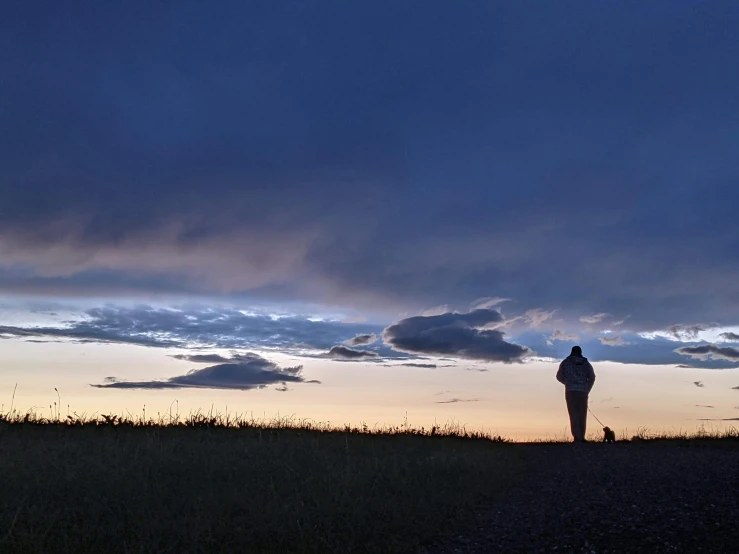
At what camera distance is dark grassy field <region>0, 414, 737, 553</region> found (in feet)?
32.9

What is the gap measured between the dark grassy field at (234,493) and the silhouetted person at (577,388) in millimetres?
4801

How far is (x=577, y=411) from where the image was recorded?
21.2 meters

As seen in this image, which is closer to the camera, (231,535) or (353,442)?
(231,535)

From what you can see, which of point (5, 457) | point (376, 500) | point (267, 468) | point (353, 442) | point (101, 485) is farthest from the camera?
point (353, 442)

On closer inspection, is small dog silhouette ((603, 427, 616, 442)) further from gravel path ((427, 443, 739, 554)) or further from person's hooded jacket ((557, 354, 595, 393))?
gravel path ((427, 443, 739, 554))

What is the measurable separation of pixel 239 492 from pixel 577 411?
1259 cm

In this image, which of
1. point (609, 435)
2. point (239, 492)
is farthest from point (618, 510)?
point (609, 435)

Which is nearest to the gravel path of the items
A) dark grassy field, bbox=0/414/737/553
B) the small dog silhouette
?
dark grassy field, bbox=0/414/737/553

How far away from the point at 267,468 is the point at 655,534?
A: 675 cm

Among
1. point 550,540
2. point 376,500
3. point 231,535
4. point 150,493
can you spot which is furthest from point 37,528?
point 550,540

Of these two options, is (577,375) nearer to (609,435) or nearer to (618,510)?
(609,435)

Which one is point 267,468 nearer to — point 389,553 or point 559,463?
point 389,553

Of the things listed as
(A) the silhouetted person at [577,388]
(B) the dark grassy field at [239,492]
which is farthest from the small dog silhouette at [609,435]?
(B) the dark grassy field at [239,492]

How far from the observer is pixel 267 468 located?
13297 mm
